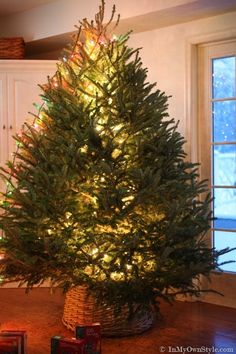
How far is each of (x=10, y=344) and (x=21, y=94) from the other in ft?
8.14

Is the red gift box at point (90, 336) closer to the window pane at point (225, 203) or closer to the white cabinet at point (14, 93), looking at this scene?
the window pane at point (225, 203)

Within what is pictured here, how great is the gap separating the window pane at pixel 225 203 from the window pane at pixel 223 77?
2.49 ft

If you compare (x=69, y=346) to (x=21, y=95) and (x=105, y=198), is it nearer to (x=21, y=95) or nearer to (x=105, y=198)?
(x=105, y=198)

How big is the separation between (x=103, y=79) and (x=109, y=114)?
264 millimetres

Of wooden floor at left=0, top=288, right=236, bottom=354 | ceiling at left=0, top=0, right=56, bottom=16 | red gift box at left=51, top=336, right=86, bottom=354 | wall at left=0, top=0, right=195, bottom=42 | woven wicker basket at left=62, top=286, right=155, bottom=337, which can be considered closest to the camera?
red gift box at left=51, top=336, right=86, bottom=354

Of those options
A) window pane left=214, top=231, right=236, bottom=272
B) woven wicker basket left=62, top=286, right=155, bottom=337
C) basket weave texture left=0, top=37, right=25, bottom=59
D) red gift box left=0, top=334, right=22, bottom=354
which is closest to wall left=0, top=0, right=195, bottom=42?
basket weave texture left=0, top=37, right=25, bottom=59

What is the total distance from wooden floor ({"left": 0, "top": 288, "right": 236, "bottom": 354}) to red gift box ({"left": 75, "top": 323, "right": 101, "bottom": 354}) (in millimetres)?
245

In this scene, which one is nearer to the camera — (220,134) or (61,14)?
(220,134)

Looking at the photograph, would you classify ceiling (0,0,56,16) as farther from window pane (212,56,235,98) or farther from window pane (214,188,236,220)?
window pane (214,188,236,220)

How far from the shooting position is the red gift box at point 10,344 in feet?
7.64

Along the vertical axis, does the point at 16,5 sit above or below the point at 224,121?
above

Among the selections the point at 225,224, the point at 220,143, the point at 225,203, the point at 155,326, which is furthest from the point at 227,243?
the point at 155,326

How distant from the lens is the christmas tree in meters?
2.56

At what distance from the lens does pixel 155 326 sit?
3.04 m
